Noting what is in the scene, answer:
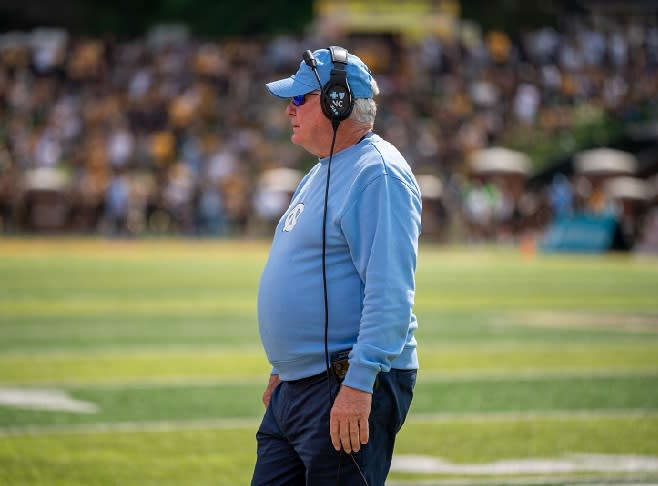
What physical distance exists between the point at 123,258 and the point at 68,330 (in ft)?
39.8

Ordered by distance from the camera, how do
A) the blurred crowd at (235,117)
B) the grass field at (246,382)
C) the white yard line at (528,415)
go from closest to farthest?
the grass field at (246,382) < the white yard line at (528,415) < the blurred crowd at (235,117)

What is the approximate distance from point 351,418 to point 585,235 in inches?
1108

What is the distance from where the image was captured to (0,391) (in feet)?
32.9

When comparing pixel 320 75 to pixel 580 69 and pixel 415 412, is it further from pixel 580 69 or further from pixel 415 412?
pixel 580 69

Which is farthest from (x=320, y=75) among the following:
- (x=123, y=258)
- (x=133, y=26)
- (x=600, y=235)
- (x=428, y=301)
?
(x=133, y=26)

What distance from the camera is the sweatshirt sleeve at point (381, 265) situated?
14.2 feet

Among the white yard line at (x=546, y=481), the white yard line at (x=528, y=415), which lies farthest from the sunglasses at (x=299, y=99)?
the white yard line at (x=528, y=415)

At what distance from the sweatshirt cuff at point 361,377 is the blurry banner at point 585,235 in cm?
2735

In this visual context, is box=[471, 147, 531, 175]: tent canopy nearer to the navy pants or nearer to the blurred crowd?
the blurred crowd

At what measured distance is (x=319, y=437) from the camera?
14.6 ft

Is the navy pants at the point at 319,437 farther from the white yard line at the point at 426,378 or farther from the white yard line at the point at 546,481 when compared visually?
the white yard line at the point at 426,378

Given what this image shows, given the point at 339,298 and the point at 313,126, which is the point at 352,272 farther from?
the point at 313,126

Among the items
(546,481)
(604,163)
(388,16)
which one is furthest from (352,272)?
(388,16)

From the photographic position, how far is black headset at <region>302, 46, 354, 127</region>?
14.9 feet
